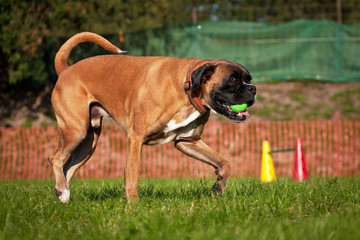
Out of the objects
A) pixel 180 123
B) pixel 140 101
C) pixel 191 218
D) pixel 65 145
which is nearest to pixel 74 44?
pixel 65 145

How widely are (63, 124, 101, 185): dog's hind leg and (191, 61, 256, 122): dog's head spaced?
5.48 feet

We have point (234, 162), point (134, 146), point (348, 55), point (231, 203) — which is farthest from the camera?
point (348, 55)

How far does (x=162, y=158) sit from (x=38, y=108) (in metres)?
6.65

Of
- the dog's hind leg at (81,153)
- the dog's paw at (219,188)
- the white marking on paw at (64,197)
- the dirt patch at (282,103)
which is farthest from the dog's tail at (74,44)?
the dirt patch at (282,103)

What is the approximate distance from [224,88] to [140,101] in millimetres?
951

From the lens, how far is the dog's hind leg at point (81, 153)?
218 inches

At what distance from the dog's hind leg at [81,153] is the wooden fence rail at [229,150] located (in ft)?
22.0

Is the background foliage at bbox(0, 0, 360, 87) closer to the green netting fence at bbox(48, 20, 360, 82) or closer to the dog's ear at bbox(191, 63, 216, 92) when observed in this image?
the green netting fence at bbox(48, 20, 360, 82)

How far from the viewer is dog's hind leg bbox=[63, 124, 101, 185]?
5.55 m

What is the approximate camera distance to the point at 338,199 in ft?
14.3

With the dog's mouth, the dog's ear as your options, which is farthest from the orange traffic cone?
the dog's ear

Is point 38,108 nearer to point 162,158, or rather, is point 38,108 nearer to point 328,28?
point 162,158

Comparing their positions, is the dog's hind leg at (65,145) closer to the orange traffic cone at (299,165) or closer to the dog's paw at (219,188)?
the dog's paw at (219,188)

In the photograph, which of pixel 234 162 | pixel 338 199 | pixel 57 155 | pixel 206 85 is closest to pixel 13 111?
pixel 234 162
